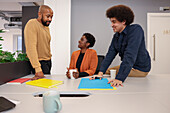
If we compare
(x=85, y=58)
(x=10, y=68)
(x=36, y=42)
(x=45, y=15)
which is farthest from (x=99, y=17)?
(x=10, y=68)

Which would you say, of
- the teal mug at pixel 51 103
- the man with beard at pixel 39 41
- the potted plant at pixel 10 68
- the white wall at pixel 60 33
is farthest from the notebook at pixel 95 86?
the white wall at pixel 60 33

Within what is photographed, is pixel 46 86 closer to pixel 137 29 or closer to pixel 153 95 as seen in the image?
pixel 153 95

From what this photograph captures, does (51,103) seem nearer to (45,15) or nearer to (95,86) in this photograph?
(95,86)

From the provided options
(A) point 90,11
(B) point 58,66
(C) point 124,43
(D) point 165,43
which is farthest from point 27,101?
(D) point 165,43

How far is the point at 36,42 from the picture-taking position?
4.64 ft

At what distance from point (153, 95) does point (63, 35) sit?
9.65 ft

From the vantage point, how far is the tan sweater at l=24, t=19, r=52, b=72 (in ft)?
4.42

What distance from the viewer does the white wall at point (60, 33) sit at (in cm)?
343

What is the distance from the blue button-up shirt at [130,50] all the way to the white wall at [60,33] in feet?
6.80

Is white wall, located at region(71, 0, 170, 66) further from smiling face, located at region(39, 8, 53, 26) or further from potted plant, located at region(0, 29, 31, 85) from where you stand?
potted plant, located at region(0, 29, 31, 85)

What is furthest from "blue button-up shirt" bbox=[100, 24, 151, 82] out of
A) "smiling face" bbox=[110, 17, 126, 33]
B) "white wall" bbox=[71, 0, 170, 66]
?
"white wall" bbox=[71, 0, 170, 66]

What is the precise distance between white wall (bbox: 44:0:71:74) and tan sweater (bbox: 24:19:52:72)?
180 centimetres

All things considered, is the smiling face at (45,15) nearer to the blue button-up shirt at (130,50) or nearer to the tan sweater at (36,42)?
the tan sweater at (36,42)

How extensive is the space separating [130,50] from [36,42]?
39.0 inches
